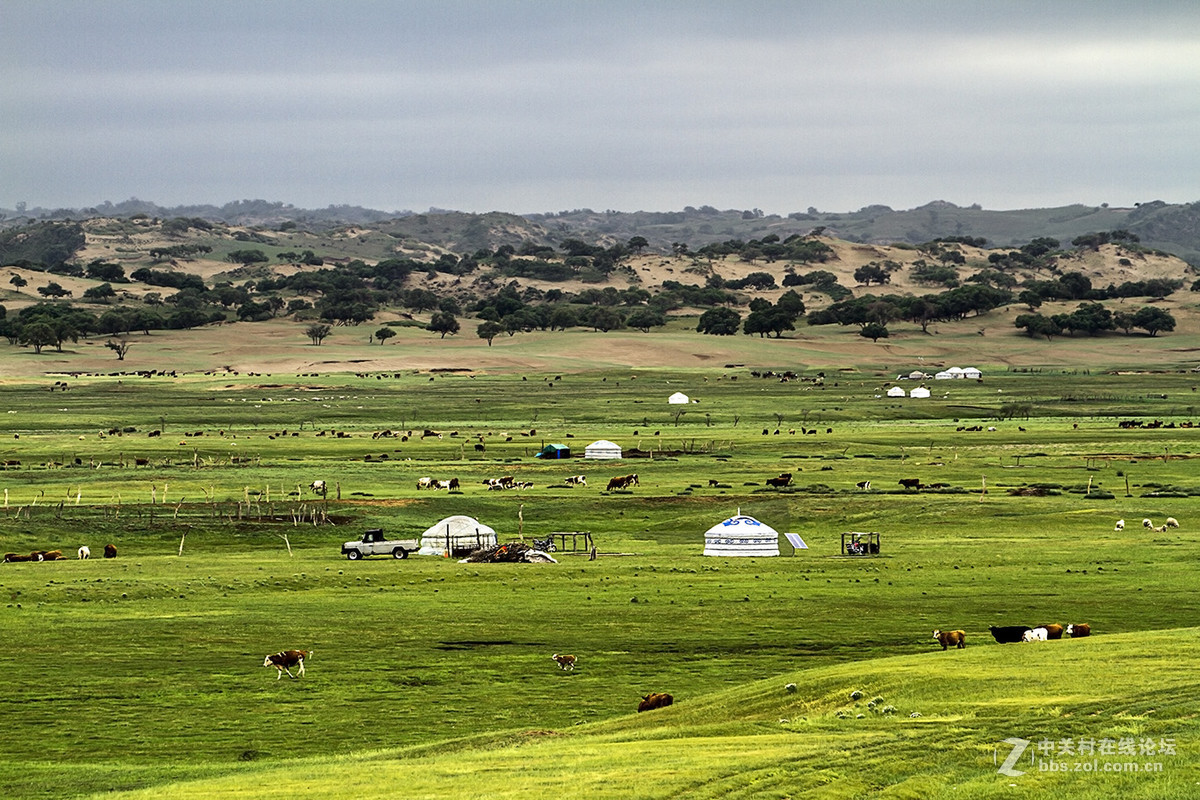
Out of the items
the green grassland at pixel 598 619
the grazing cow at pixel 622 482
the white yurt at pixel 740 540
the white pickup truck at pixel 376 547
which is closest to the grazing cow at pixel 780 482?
the green grassland at pixel 598 619

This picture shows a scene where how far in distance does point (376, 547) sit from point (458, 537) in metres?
3.46

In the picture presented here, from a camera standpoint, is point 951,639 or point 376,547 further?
point 376,547

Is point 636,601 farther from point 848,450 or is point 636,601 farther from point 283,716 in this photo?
point 848,450

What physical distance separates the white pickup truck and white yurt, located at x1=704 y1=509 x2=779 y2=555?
42.2ft

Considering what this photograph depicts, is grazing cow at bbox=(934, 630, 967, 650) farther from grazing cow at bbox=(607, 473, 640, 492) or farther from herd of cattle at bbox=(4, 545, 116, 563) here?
grazing cow at bbox=(607, 473, 640, 492)

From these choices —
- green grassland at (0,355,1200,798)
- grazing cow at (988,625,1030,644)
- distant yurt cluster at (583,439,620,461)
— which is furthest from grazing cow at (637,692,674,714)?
distant yurt cluster at (583,439,620,461)

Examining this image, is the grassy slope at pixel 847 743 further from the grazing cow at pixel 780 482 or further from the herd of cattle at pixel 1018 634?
the grazing cow at pixel 780 482

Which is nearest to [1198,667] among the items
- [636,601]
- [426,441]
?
[636,601]

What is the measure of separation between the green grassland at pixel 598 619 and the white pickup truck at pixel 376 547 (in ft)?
8.73

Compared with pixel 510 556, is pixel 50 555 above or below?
below

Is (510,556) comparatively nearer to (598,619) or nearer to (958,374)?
(598,619)

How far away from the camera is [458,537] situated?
65.2 m

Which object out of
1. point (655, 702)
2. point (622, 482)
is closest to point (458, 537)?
point (622, 482)

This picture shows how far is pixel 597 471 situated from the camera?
94.9 metres
